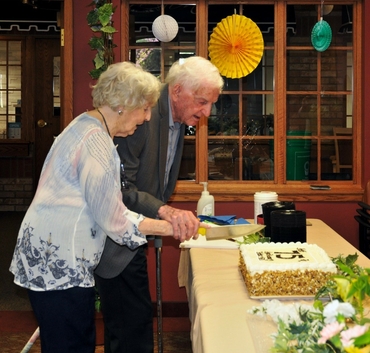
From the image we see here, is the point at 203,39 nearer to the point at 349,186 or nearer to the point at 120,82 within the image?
the point at 349,186

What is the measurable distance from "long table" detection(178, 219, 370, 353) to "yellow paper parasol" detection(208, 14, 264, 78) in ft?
5.46

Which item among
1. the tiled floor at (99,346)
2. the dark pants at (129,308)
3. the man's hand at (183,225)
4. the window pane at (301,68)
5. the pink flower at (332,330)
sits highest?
the window pane at (301,68)

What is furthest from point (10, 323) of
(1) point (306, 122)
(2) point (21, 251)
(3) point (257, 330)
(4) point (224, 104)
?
(3) point (257, 330)

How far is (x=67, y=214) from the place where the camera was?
6.86 ft

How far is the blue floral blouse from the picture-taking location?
2.08 m

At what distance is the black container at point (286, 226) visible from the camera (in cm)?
276

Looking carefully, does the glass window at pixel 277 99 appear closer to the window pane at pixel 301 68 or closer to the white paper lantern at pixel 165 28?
the window pane at pixel 301 68

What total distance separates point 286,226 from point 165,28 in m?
2.21

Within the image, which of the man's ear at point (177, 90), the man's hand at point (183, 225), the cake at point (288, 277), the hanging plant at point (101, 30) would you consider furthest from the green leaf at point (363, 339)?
the hanging plant at point (101, 30)

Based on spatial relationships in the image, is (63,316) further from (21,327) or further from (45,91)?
(45,91)

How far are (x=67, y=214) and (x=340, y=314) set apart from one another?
113 centimetres

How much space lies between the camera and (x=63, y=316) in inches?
84.2

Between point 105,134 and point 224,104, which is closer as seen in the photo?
point 105,134

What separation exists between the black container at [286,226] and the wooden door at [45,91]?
26.8 feet
